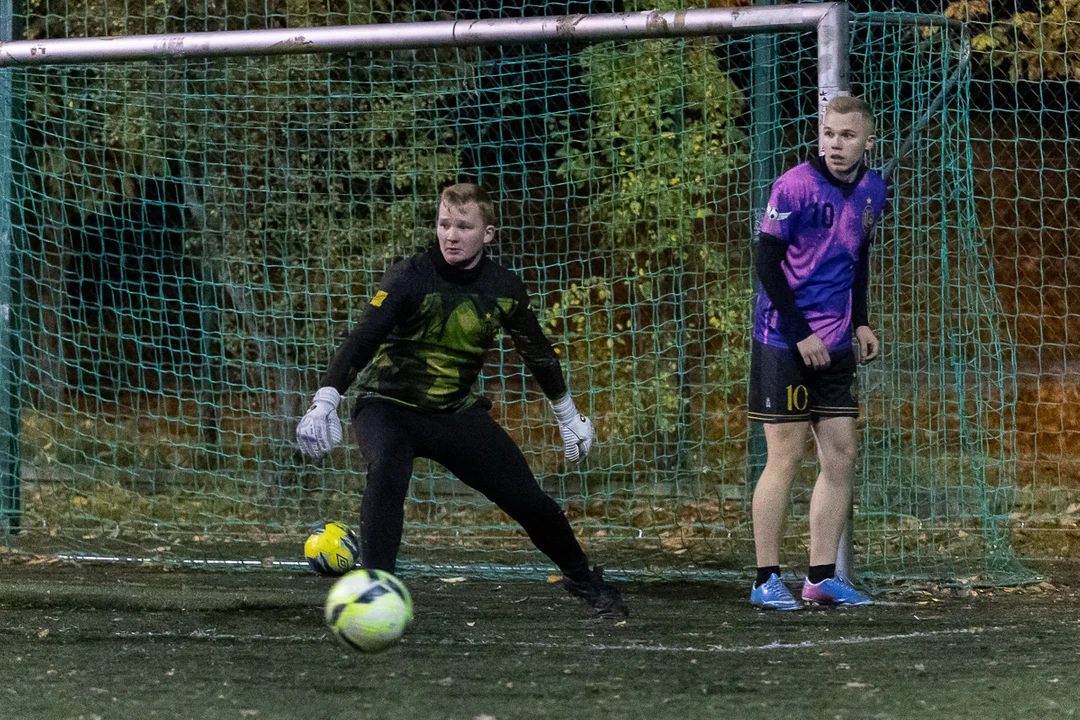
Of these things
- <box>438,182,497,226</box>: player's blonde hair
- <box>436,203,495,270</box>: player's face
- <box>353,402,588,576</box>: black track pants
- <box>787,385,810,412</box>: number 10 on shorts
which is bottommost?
<box>353,402,588,576</box>: black track pants

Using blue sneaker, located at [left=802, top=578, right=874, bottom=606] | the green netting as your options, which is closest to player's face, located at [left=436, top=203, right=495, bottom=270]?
blue sneaker, located at [left=802, top=578, right=874, bottom=606]

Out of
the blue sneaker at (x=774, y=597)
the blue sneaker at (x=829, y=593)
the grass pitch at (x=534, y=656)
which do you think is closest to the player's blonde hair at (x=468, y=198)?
the grass pitch at (x=534, y=656)

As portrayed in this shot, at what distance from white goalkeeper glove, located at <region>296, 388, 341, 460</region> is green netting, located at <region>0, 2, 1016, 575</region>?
2.63 metres

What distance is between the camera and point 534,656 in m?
4.84

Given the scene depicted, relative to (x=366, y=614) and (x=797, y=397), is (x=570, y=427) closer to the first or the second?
(x=797, y=397)

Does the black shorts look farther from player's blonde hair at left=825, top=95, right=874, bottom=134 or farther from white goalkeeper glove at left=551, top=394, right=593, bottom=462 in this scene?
player's blonde hair at left=825, top=95, right=874, bottom=134

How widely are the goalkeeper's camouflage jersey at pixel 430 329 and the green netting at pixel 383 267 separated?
2281 millimetres

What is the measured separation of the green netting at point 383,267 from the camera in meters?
8.06

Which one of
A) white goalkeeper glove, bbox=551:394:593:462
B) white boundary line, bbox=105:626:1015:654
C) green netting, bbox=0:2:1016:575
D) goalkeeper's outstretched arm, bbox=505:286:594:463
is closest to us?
white boundary line, bbox=105:626:1015:654

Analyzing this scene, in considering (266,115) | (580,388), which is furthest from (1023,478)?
(266,115)

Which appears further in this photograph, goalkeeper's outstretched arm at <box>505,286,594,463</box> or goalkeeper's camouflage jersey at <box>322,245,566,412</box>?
goalkeeper's outstretched arm at <box>505,286,594,463</box>

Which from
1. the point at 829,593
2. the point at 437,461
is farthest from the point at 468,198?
the point at 829,593

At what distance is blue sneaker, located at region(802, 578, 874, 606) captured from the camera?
5938mm

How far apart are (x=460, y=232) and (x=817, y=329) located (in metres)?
1.50
